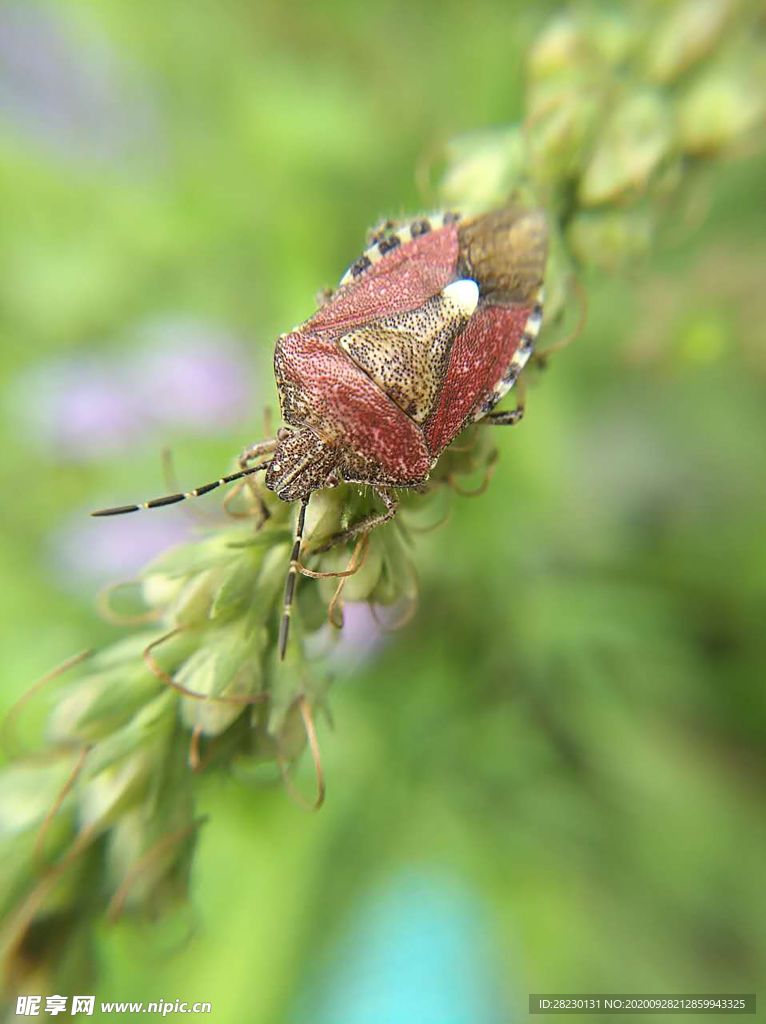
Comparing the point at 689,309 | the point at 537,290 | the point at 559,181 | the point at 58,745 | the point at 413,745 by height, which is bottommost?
the point at 58,745

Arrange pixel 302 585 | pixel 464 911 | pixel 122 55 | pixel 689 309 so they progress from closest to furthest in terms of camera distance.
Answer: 1. pixel 302 585
2. pixel 689 309
3. pixel 464 911
4. pixel 122 55

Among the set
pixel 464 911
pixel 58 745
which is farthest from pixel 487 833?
pixel 58 745

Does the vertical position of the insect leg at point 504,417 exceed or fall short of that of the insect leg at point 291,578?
it exceeds it

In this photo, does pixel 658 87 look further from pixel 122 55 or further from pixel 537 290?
pixel 122 55

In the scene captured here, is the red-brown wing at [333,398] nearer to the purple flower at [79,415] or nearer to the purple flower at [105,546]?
the purple flower at [105,546]

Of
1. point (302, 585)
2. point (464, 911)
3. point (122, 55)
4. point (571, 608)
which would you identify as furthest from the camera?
point (122, 55)

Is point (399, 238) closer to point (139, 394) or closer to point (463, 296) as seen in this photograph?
point (463, 296)

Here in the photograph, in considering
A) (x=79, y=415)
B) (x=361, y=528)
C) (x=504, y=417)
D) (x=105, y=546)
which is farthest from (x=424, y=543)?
(x=79, y=415)

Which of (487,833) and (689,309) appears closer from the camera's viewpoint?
(689,309)

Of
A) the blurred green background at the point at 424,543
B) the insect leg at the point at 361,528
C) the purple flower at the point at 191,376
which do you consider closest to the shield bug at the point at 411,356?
the insect leg at the point at 361,528
